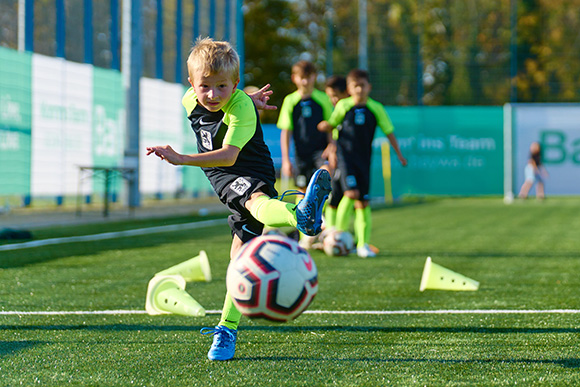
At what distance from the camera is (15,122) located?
15.8m

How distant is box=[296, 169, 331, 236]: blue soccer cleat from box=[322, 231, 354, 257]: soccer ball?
15.0ft

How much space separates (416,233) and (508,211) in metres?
6.97

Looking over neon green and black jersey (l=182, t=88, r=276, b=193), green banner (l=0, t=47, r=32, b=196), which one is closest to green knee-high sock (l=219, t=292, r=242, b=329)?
neon green and black jersey (l=182, t=88, r=276, b=193)

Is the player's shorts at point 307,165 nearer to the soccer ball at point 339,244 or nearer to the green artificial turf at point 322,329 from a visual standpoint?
the soccer ball at point 339,244

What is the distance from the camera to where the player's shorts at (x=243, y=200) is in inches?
171

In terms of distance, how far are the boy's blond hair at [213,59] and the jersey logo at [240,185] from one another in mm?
588

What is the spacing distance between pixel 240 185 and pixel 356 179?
4.97 metres

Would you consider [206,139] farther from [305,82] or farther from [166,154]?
[305,82]

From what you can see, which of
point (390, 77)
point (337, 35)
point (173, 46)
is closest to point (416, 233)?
point (173, 46)

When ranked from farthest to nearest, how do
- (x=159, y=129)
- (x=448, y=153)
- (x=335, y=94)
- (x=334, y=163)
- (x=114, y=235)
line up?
1. (x=448, y=153)
2. (x=159, y=129)
3. (x=114, y=235)
4. (x=335, y=94)
5. (x=334, y=163)

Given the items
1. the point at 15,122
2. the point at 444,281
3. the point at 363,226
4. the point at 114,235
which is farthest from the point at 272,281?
the point at 15,122

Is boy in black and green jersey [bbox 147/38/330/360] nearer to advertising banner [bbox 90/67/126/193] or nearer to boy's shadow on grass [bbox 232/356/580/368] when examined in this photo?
boy's shadow on grass [bbox 232/356/580/368]

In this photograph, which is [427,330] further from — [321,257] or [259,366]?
[321,257]

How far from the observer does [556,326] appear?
4887 mm
